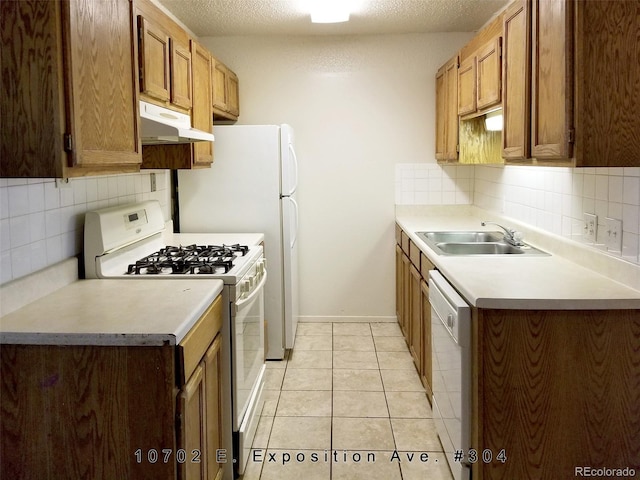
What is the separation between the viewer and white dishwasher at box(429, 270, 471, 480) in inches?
84.2

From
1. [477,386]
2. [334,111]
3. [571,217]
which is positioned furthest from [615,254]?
[334,111]

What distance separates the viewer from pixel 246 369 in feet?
8.95

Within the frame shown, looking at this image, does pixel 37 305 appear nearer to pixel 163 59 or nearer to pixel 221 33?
pixel 163 59

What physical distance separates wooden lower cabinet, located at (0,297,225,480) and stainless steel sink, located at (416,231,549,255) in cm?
187

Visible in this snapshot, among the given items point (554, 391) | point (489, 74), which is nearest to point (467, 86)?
point (489, 74)

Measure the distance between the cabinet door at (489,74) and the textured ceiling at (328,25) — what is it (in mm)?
775

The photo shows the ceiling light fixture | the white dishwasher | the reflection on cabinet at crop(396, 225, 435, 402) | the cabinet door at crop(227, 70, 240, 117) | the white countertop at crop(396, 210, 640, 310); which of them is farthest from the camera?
the cabinet door at crop(227, 70, 240, 117)

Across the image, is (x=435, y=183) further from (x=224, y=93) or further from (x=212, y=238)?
(x=212, y=238)

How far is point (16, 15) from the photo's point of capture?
→ 1.70m

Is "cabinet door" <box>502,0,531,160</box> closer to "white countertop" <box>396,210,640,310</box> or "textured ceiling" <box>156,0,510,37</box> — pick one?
"white countertop" <box>396,210,640,310</box>

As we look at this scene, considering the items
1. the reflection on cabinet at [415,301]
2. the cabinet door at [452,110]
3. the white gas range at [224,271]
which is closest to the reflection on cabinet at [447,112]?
the cabinet door at [452,110]

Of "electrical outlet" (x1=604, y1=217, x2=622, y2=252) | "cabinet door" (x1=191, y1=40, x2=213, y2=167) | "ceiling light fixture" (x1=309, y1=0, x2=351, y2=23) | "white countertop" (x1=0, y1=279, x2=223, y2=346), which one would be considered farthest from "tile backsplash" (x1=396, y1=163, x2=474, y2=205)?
"white countertop" (x1=0, y1=279, x2=223, y2=346)

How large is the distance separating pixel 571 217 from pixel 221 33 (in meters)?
3.10

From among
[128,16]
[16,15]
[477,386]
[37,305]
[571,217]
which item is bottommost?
[477,386]
